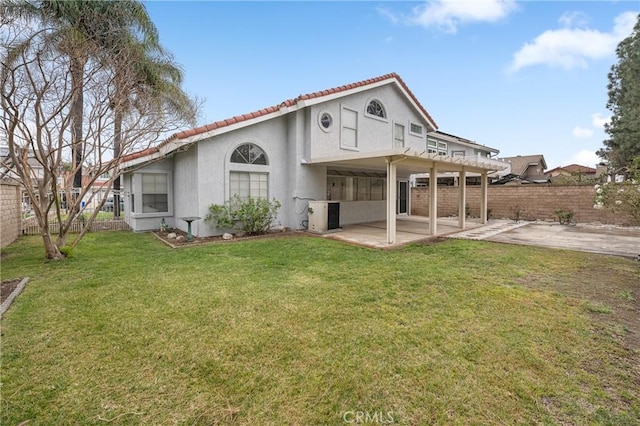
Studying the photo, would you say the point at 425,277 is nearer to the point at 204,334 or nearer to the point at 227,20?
the point at 204,334

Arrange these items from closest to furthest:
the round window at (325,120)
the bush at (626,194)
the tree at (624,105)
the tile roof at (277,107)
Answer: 1. the bush at (626,194)
2. the tile roof at (277,107)
3. the round window at (325,120)
4. the tree at (624,105)

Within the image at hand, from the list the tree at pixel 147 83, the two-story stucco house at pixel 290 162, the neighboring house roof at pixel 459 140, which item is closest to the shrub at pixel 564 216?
the two-story stucco house at pixel 290 162

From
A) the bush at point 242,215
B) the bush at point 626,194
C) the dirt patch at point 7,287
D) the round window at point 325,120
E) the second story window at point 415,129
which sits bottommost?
the dirt patch at point 7,287

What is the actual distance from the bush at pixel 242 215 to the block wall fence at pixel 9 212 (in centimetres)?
599

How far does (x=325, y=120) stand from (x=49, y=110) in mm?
9159

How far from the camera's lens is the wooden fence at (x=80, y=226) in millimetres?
12452

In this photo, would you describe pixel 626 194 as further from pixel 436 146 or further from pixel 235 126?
pixel 436 146

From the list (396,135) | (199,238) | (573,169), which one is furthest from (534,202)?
(573,169)

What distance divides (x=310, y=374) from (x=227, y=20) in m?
15.1

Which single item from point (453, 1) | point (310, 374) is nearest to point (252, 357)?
point (310, 374)

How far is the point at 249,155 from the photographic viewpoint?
40.7 feet

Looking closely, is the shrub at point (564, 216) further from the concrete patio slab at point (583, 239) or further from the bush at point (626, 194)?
the bush at point (626, 194)

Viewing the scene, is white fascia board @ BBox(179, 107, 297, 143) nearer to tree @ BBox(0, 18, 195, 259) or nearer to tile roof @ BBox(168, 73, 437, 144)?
tile roof @ BBox(168, 73, 437, 144)

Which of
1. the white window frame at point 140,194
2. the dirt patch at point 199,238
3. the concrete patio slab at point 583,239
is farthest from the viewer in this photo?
the white window frame at point 140,194
